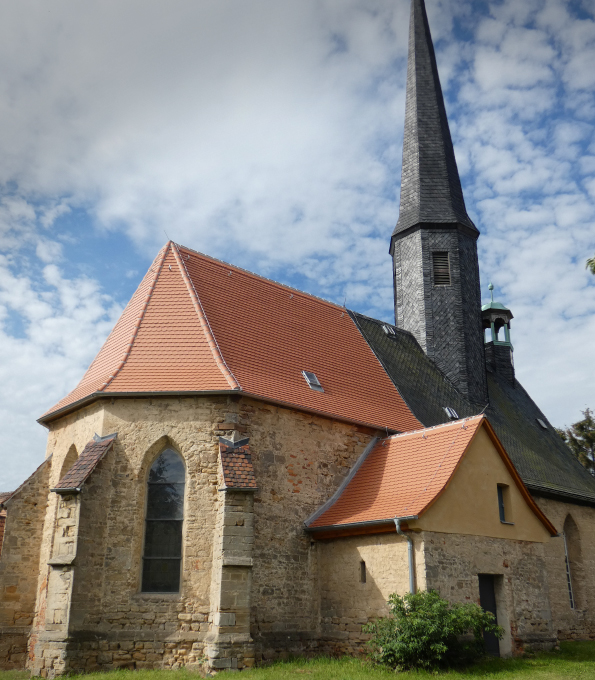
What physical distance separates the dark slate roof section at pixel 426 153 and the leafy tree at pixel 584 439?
1715cm

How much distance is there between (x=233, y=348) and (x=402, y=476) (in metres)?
4.47

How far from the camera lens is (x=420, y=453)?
1419 centimetres

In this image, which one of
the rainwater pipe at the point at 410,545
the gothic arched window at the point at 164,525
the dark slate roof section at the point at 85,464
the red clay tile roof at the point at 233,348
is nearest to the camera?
the rainwater pipe at the point at 410,545

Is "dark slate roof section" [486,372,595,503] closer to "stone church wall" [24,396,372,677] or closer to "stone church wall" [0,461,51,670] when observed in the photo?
"stone church wall" [24,396,372,677]

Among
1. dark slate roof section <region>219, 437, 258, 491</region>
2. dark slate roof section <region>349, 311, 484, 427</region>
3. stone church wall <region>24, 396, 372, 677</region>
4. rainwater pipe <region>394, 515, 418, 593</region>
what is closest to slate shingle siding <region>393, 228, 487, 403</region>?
dark slate roof section <region>349, 311, 484, 427</region>

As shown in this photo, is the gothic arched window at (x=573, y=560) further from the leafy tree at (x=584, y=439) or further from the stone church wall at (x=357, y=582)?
the leafy tree at (x=584, y=439)

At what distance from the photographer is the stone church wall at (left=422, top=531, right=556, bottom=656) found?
12188 mm

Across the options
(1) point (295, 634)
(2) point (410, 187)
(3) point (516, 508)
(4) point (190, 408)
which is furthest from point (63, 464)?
(2) point (410, 187)

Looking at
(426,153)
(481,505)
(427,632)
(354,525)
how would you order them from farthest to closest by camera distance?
(426,153)
(481,505)
(354,525)
(427,632)

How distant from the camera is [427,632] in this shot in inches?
433

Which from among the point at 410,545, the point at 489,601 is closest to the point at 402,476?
the point at 410,545

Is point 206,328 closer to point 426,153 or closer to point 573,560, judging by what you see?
point 573,560

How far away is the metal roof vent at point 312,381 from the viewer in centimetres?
1555

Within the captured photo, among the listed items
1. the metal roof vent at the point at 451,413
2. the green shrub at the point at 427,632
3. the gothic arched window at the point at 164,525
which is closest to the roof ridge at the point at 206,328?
the gothic arched window at the point at 164,525
